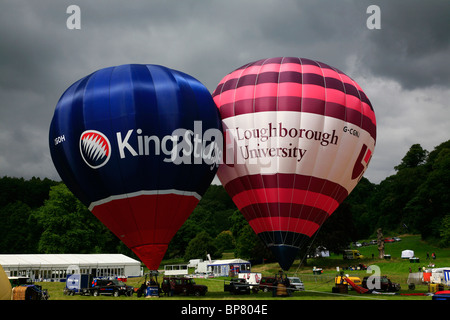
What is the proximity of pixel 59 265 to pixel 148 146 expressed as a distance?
101 feet

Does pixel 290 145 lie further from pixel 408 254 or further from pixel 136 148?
pixel 408 254

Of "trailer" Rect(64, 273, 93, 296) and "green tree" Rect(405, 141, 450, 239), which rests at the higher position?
"green tree" Rect(405, 141, 450, 239)

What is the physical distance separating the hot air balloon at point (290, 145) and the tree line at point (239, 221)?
31.7 m

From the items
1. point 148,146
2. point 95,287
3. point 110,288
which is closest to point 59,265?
point 95,287

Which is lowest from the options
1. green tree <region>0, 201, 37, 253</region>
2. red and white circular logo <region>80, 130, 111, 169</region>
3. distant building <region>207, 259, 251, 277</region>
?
distant building <region>207, 259, 251, 277</region>

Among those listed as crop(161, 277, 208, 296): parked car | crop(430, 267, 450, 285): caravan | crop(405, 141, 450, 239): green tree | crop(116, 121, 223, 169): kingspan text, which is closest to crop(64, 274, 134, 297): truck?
crop(161, 277, 208, 296): parked car

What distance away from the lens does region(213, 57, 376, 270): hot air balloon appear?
2083cm

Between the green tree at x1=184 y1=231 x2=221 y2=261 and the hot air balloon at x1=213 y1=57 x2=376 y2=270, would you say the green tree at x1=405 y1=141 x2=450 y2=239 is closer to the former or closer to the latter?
the green tree at x1=184 y1=231 x2=221 y2=261

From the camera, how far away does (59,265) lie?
44.8 meters

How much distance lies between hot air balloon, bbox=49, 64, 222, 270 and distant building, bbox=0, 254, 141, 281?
27.3m

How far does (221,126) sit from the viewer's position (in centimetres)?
2144

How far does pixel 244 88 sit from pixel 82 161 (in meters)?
7.74

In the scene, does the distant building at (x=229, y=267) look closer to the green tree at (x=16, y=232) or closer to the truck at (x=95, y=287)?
the truck at (x=95, y=287)
